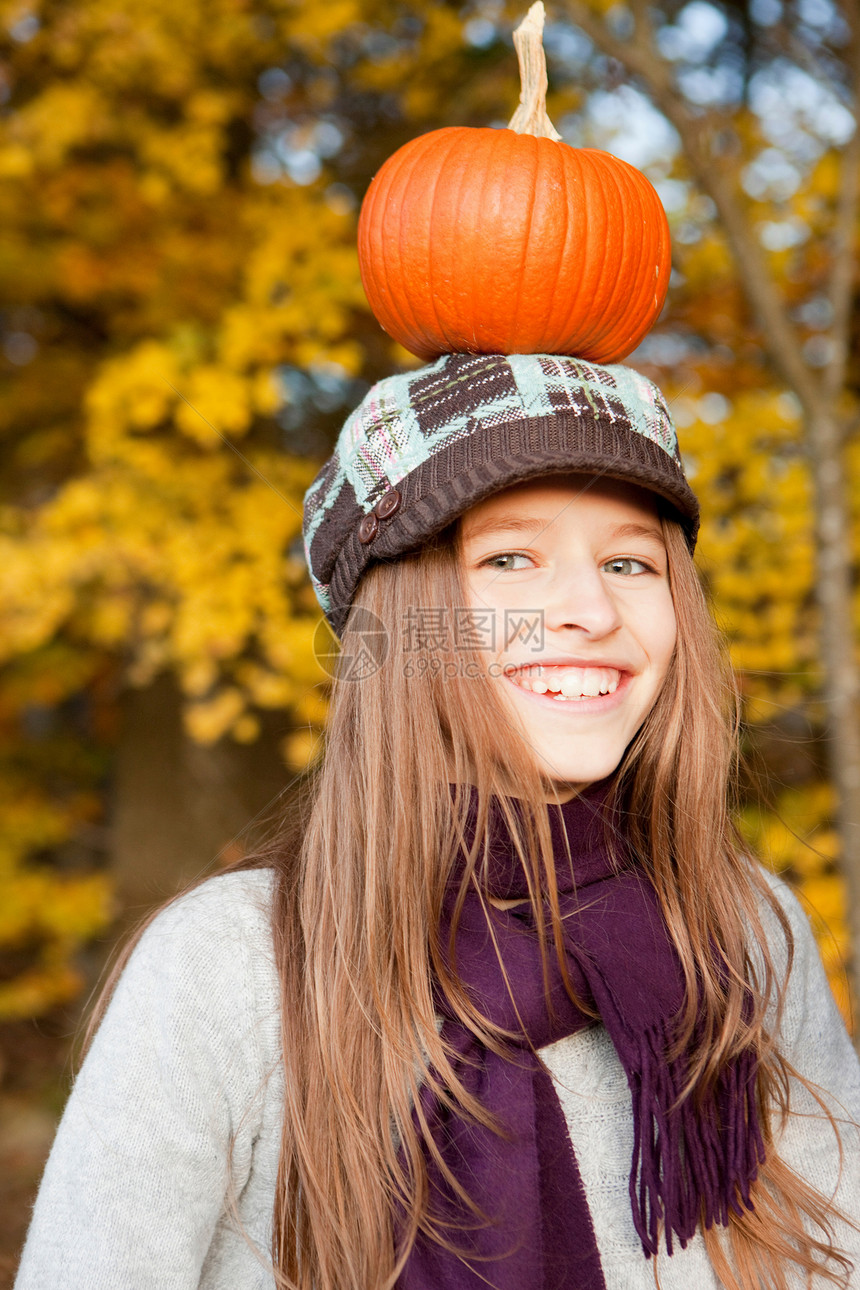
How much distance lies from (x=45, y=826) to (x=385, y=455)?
5.79 meters

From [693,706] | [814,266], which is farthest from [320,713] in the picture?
[814,266]

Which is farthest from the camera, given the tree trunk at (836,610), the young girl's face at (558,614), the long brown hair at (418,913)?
the tree trunk at (836,610)

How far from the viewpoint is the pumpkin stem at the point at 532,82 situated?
1.79 m

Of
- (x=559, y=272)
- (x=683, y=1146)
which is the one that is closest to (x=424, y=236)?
(x=559, y=272)

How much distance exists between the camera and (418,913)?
1555mm

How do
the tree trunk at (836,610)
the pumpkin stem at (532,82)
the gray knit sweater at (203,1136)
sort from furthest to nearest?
the tree trunk at (836,610) → the pumpkin stem at (532,82) → the gray knit sweater at (203,1136)

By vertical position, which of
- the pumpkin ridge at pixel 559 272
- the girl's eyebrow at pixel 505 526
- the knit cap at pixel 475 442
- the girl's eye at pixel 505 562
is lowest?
the girl's eye at pixel 505 562

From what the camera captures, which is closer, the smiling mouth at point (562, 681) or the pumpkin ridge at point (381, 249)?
the smiling mouth at point (562, 681)

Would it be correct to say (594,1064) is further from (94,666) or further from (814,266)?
(94,666)

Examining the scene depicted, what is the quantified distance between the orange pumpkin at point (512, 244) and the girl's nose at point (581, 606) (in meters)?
0.39

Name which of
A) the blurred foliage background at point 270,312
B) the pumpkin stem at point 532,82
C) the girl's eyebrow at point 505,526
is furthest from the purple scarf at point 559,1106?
the blurred foliage background at point 270,312

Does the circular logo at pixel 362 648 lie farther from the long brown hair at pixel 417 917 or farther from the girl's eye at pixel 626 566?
→ the girl's eye at pixel 626 566

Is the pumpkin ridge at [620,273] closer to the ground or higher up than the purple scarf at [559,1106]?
higher up

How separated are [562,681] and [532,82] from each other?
3.26 feet
